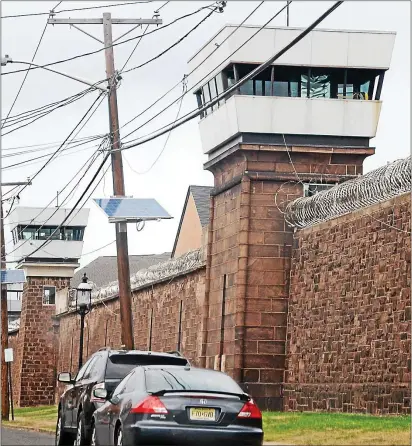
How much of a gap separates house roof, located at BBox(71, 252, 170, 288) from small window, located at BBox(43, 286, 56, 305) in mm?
23284

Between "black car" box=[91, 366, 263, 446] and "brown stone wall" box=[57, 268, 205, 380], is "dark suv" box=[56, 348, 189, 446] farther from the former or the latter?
"brown stone wall" box=[57, 268, 205, 380]

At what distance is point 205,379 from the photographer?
17062 millimetres

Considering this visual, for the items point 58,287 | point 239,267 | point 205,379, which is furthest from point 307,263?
point 58,287

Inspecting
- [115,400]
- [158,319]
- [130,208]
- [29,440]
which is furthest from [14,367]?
[115,400]

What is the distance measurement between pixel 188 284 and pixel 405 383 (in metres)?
15.9

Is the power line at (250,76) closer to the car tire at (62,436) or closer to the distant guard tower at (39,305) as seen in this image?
the car tire at (62,436)

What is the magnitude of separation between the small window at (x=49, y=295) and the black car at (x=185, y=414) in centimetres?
5073

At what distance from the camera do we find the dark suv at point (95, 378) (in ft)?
65.2

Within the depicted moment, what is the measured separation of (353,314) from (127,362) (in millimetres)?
8526

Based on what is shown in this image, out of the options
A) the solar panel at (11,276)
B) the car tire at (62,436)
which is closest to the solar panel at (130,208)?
the car tire at (62,436)

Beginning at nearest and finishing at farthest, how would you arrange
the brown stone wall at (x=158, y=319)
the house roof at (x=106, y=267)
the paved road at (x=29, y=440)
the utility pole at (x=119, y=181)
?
1. the paved road at (x=29, y=440)
2. the utility pole at (x=119, y=181)
3. the brown stone wall at (x=158, y=319)
4. the house roof at (x=106, y=267)

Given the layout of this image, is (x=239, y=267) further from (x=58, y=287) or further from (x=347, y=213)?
(x=58, y=287)

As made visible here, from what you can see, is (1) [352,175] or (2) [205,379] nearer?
(2) [205,379]

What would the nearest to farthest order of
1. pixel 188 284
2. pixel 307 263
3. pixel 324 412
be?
pixel 324 412 < pixel 307 263 < pixel 188 284
